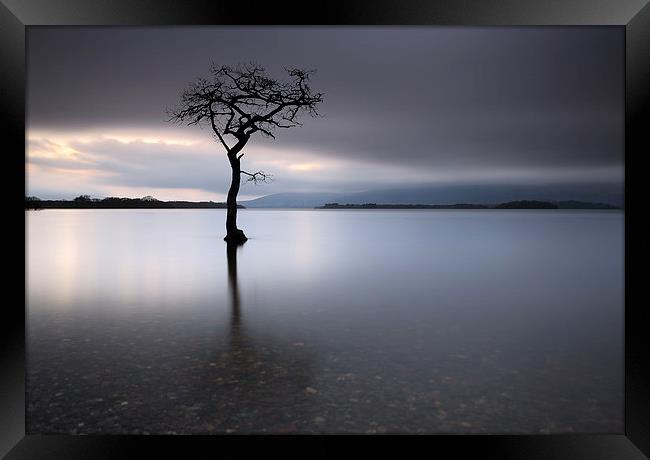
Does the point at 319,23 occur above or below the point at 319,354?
above

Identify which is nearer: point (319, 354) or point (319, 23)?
point (319, 23)

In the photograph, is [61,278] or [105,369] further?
[61,278]

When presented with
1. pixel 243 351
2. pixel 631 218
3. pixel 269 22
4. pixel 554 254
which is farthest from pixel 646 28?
pixel 554 254

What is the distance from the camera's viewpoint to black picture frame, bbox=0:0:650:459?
4.73 meters

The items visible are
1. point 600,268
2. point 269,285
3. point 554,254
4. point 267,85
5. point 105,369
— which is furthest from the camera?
point 554,254

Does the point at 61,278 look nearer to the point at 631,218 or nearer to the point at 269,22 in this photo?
the point at 269,22

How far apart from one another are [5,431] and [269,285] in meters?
9.02

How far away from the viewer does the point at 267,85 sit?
2147 cm

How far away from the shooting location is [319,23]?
16.4 feet

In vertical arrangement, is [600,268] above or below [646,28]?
below

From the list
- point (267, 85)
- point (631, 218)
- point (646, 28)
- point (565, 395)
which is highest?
point (267, 85)

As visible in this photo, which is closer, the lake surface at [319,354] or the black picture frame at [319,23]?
the black picture frame at [319,23]

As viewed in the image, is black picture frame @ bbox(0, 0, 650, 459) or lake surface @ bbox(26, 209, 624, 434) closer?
black picture frame @ bbox(0, 0, 650, 459)

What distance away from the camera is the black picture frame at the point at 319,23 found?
473 cm
